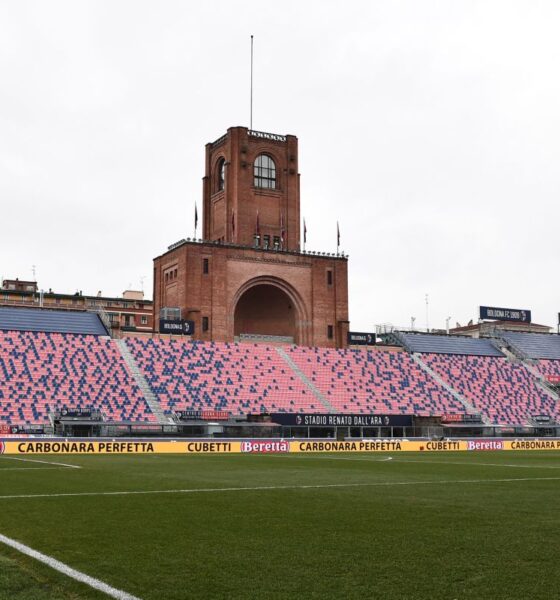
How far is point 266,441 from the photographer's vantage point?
52.6 meters

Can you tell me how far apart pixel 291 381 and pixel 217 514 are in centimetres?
6089

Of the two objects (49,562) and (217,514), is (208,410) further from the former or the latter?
(49,562)

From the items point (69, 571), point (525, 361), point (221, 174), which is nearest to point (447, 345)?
point (525, 361)

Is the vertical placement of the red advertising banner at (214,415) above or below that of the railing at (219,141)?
below

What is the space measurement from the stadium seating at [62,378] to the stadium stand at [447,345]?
3534cm

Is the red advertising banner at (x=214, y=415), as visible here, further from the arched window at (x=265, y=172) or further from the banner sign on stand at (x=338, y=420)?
the arched window at (x=265, y=172)

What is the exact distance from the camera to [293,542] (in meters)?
10.8

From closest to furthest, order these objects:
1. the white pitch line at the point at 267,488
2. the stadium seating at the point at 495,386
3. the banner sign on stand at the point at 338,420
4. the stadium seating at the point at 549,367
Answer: the white pitch line at the point at 267,488 < the banner sign on stand at the point at 338,420 < the stadium seating at the point at 495,386 < the stadium seating at the point at 549,367

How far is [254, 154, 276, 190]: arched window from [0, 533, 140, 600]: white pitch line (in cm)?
8329

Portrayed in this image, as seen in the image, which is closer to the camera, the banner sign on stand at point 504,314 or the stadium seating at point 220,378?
the stadium seating at point 220,378

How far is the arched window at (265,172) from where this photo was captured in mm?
92438

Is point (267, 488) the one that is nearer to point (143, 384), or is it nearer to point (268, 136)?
point (143, 384)

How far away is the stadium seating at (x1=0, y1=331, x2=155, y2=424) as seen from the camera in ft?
199

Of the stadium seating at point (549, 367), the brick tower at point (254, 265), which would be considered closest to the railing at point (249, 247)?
the brick tower at point (254, 265)
